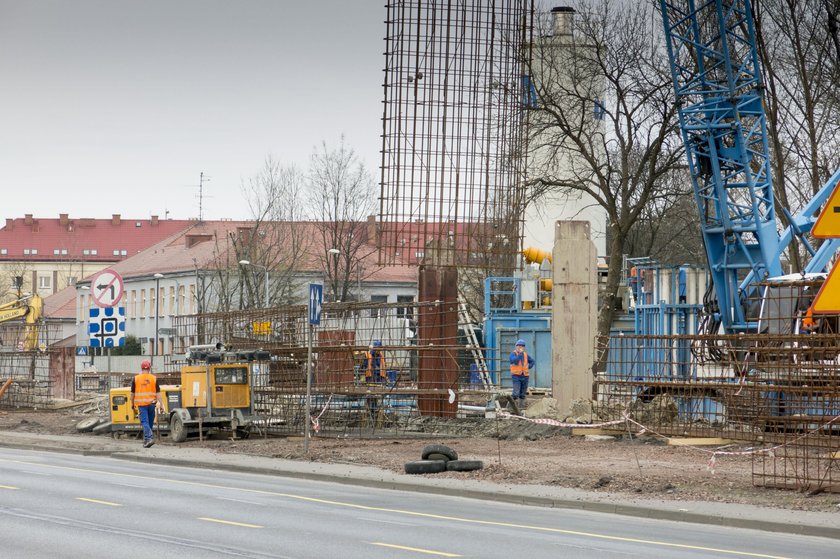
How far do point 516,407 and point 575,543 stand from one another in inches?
665

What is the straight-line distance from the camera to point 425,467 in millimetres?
21281

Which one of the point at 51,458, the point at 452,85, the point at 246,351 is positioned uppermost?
Result: the point at 452,85

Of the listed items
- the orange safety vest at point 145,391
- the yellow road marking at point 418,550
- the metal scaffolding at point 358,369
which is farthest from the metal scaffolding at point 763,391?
the orange safety vest at point 145,391

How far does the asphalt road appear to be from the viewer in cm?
1298

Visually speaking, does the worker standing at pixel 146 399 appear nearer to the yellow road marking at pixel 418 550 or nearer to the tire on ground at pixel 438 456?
the tire on ground at pixel 438 456

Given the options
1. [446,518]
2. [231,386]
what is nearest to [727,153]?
[231,386]

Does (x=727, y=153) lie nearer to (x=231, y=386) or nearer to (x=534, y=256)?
(x=231, y=386)

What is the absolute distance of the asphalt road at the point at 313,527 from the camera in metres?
13.0

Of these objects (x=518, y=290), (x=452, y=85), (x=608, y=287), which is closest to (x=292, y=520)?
(x=452, y=85)

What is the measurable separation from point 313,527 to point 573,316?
13620 mm

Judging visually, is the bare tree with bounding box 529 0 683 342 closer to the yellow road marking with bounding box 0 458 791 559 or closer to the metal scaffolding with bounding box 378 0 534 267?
the metal scaffolding with bounding box 378 0 534 267

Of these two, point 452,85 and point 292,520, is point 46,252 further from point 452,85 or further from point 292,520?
point 292,520

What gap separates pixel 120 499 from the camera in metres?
17.6

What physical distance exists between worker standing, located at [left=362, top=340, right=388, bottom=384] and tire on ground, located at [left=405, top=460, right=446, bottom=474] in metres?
6.86
